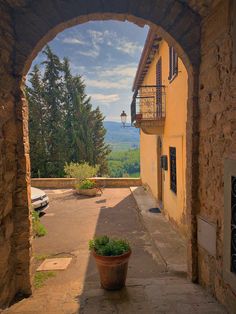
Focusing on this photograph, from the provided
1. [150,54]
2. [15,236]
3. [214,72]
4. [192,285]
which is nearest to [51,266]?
[15,236]

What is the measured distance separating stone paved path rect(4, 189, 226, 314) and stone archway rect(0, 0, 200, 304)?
A: 2.25ft

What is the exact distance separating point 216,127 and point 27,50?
302 cm

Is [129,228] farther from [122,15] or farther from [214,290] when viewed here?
[122,15]

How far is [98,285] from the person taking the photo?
14.0 feet

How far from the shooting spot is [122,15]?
12.8 ft

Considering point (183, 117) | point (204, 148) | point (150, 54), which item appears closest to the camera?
point (204, 148)

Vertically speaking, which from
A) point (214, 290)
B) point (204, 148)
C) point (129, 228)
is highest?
point (204, 148)

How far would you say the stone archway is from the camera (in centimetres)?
354

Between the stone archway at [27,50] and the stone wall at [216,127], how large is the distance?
237 mm

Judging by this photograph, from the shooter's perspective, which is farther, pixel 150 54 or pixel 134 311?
pixel 150 54

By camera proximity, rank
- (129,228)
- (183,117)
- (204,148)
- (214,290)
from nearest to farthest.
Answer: (214,290), (204,148), (183,117), (129,228)

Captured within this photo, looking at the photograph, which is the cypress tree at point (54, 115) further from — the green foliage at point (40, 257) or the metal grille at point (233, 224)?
the metal grille at point (233, 224)

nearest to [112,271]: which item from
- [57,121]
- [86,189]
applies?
[86,189]

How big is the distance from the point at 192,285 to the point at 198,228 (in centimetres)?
96
